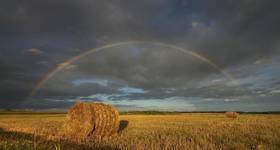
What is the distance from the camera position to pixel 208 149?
7.44 metres

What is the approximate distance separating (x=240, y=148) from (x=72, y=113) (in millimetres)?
9184

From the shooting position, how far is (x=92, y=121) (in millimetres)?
12914

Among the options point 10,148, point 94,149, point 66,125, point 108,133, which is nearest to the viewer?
point 10,148

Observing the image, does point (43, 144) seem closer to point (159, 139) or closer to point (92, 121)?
point (159, 139)

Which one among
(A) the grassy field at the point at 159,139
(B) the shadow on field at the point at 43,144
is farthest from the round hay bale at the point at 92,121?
(B) the shadow on field at the point at 43,144

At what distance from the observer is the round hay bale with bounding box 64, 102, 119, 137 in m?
12.7

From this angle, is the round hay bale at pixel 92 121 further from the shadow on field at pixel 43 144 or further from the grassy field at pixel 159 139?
the shadow on field at pixel 43 144

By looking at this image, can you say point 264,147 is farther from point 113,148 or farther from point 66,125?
point 66,125

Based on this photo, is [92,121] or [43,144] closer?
[43,144]

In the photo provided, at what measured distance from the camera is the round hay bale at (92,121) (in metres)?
12.7

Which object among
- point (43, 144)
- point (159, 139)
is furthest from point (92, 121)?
point (43, 144)

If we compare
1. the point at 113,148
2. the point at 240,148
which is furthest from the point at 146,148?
the point at 240,148

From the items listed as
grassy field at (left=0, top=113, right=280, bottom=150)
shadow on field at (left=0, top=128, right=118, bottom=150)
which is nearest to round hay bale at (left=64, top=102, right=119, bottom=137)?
grassy field at (left=0, top=113, right=280, bottom=150)

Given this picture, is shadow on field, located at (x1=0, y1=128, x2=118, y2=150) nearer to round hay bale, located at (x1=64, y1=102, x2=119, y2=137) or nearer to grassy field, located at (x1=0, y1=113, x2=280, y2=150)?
grassy field, located at (x1=0, y1=113, x2=280, y2=150)
